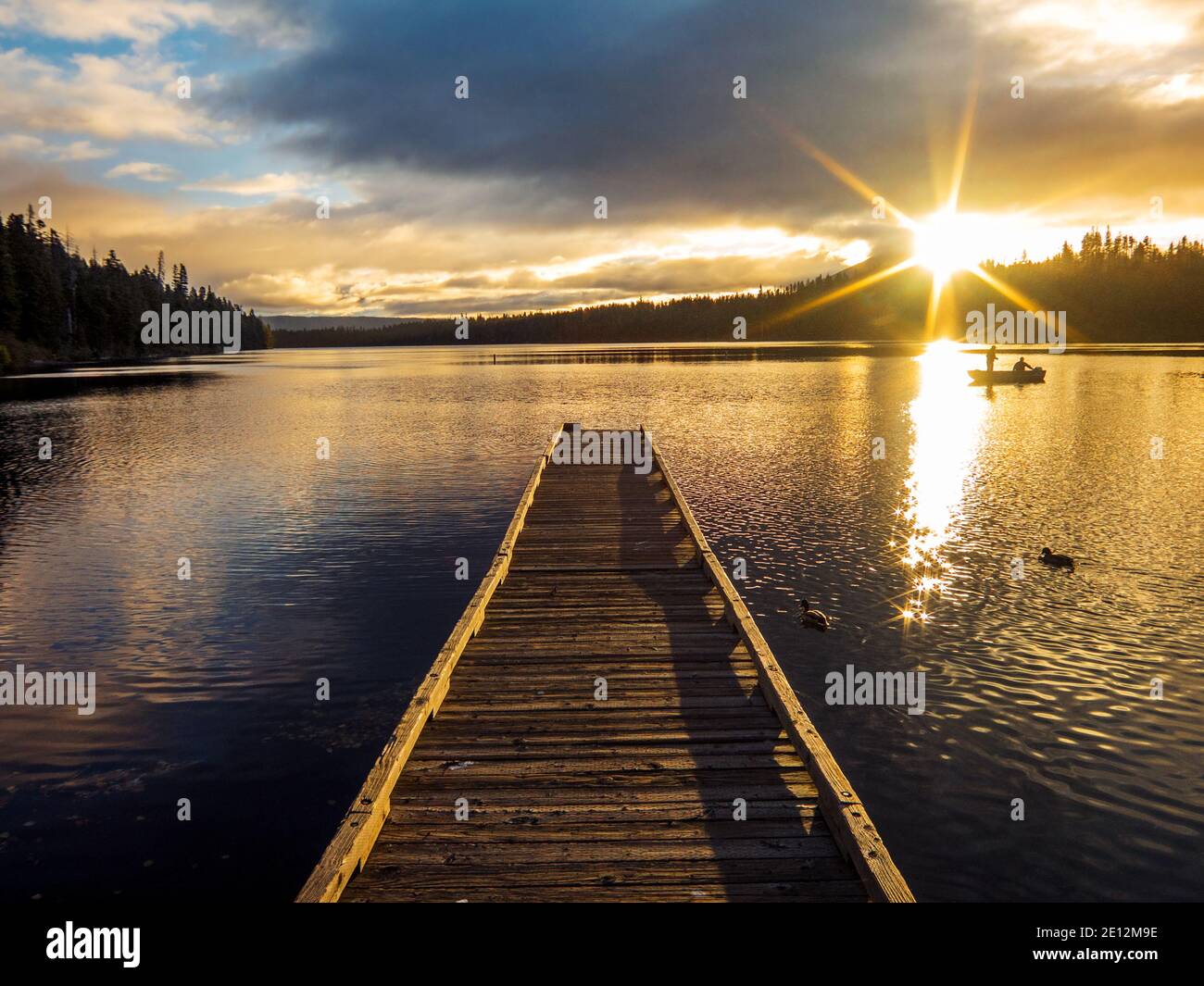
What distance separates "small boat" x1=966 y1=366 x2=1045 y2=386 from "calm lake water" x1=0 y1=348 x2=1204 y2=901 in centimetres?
3995

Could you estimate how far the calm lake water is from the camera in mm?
9195

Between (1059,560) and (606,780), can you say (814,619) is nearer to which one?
(1059,560)

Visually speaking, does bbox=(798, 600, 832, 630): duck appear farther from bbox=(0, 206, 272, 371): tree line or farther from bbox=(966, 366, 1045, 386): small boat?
bbox=(0, 206, 272, 371): tree line

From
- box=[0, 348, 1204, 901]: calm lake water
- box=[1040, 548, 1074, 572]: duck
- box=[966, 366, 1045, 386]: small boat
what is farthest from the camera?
box=[966, 366, 1045, 386]: small boat

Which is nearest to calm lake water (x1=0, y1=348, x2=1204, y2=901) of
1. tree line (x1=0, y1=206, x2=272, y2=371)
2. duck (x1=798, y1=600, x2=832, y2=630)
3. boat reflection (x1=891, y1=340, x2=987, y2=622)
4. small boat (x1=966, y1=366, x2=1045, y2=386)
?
boat reflection (x1=891, y1=340, x2=987, y2=622)

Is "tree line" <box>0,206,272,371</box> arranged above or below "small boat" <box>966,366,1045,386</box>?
above

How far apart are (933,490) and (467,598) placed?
20.0 metres

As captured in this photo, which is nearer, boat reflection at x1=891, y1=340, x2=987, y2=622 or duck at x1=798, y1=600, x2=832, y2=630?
duck at x1=798, y1=600, x2=832, y2=630

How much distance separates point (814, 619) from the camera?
15.7m

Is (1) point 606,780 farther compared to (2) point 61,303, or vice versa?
(2) point 61,303

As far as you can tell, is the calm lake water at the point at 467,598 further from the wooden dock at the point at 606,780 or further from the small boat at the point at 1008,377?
the small boat at the point at 1008,377

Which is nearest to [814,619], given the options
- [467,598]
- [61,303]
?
[467,598]

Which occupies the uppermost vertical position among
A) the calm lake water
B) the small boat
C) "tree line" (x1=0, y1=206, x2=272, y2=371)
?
"tree line" (x1=0, y1=206, x2=272, y2=371)

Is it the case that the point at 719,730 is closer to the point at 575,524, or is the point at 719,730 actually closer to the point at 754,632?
the point at 754,632
